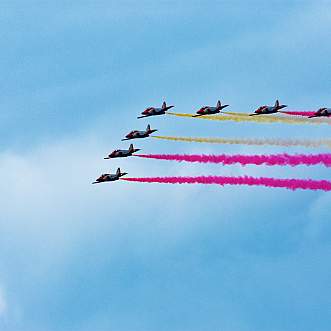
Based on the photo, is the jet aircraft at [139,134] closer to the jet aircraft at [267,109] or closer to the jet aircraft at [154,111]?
the jet aircraft at [154,111]

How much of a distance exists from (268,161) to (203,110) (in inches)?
577

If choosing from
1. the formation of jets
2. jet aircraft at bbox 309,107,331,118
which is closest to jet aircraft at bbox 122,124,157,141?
the formation of jets

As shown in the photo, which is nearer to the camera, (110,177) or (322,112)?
(322,112)

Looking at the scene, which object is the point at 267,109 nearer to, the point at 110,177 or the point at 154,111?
the point at 154,111

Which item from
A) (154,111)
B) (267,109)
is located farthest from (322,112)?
(154,111)

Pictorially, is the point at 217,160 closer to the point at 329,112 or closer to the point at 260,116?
the point at 260,116

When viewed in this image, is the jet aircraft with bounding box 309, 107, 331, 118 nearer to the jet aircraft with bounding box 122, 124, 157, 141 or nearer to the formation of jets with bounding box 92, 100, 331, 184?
the formation of jets with bounding box 92, 100, 331, 184

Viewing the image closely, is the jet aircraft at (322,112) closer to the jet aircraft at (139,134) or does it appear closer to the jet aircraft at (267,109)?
the jet aircraft at (267,109)

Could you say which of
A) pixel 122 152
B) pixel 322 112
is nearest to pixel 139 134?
pixel 122 152

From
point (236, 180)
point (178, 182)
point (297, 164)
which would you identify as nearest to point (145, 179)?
point (178, 182)

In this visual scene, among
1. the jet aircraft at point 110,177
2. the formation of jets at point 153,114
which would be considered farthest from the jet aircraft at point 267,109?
the jet aircraft at point 110,177

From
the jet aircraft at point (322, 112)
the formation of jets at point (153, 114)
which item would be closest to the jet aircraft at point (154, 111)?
the formation of jets at point (153, 114)

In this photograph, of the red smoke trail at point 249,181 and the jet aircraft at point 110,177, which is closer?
the red smoke trail at point 249,181

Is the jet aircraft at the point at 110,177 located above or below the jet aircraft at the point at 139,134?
below
